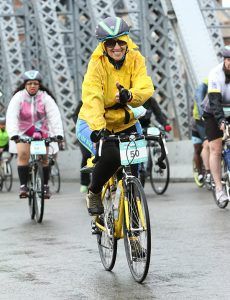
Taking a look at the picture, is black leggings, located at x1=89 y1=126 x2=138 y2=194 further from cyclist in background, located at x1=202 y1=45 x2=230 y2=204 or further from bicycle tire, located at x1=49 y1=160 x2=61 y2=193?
bicycle tire, located at x1=49 y1=160 x2=61 y2=193

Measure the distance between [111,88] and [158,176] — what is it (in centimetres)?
827

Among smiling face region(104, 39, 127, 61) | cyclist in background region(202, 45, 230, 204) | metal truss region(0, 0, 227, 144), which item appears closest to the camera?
smiling face region(104, 39, 127, 61)

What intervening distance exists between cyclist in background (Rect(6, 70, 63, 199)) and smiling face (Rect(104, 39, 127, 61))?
436 cm

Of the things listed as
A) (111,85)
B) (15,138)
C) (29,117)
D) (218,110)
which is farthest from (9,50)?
(111,85)

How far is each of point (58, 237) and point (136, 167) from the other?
2439mm

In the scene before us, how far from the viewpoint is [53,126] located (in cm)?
1195

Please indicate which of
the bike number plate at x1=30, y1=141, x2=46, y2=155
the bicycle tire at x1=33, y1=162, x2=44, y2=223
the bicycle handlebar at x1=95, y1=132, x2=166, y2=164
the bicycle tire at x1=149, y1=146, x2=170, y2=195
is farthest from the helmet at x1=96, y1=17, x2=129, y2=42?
Result: the bicycle tire at x1=149, y1=146, x2=170, y2=195

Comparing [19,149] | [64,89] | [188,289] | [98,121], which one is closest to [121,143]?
[98,121]

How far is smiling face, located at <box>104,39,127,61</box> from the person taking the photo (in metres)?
7.22

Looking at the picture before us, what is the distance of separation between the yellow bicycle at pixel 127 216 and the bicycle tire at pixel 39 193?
11.7ft

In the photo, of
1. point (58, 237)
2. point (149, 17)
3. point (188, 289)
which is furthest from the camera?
point (149, 17)

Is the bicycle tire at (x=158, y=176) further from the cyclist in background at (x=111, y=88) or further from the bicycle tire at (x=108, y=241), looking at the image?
the cyclist in background at (x=111, y=88)

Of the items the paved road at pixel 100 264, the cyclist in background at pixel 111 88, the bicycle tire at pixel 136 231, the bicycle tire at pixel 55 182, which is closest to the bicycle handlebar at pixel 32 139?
the paved road at pixel 100 264

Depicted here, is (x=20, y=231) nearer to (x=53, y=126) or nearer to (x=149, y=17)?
(x=53, y=126)
